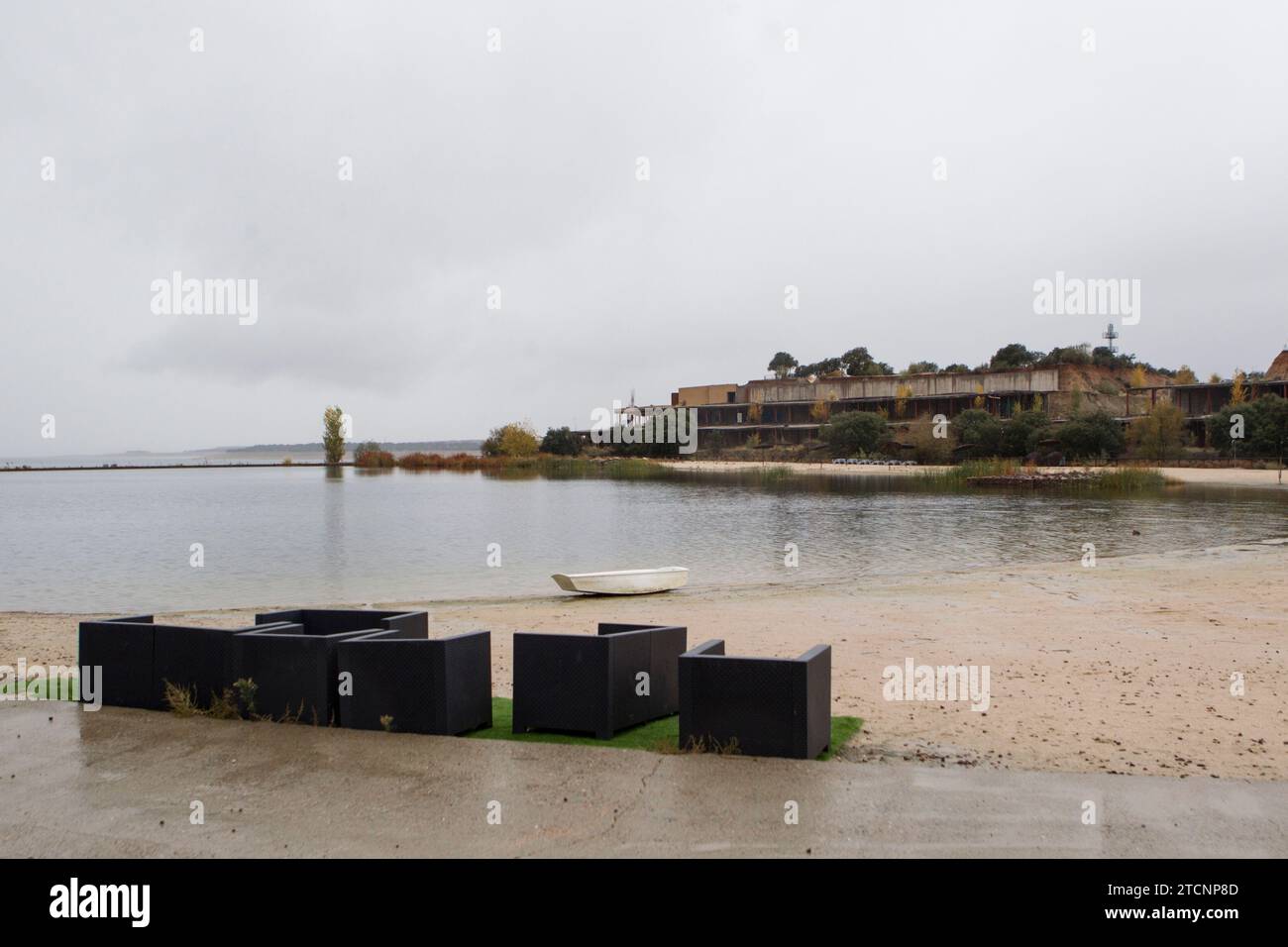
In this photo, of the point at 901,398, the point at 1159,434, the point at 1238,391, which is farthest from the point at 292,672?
the point at 901,398

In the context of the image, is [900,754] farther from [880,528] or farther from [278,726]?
[880,528]

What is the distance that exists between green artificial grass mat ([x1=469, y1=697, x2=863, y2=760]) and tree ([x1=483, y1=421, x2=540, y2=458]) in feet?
411

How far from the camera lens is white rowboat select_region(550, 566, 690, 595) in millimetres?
20984

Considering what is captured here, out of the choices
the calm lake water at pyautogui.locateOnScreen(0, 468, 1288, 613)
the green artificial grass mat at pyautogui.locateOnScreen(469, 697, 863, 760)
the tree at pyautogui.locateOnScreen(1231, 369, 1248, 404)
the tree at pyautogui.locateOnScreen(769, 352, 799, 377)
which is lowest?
the calm lake water at pyautogui.locateOnScreen(0, 468, 1288, 613)

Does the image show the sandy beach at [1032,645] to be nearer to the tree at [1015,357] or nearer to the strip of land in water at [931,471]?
the strip of land in water at [931,471]

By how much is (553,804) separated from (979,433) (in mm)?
92606

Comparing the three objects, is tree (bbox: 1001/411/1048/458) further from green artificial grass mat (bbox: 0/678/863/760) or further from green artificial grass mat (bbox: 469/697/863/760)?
green artificial grass mat (bbox: 469/697/863/760)

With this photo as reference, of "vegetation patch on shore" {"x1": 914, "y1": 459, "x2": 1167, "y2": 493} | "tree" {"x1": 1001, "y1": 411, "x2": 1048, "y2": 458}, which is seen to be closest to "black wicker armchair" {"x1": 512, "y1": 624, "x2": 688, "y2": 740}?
"vegetation patch on shore" {"x1": 914, "y1": 459, "x2": 1167, "y2": 493}

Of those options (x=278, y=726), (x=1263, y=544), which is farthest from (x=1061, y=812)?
(x=1263, y=544)

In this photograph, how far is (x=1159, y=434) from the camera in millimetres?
82062

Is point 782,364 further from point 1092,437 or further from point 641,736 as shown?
point 641,736

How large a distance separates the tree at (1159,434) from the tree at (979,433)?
1165 cm

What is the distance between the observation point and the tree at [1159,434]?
81312mm

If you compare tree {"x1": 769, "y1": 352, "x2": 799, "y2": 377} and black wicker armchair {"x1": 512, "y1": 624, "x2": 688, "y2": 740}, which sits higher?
tree {"x1": 769, "y1": 352, "x2": 799, "y2": 377}
